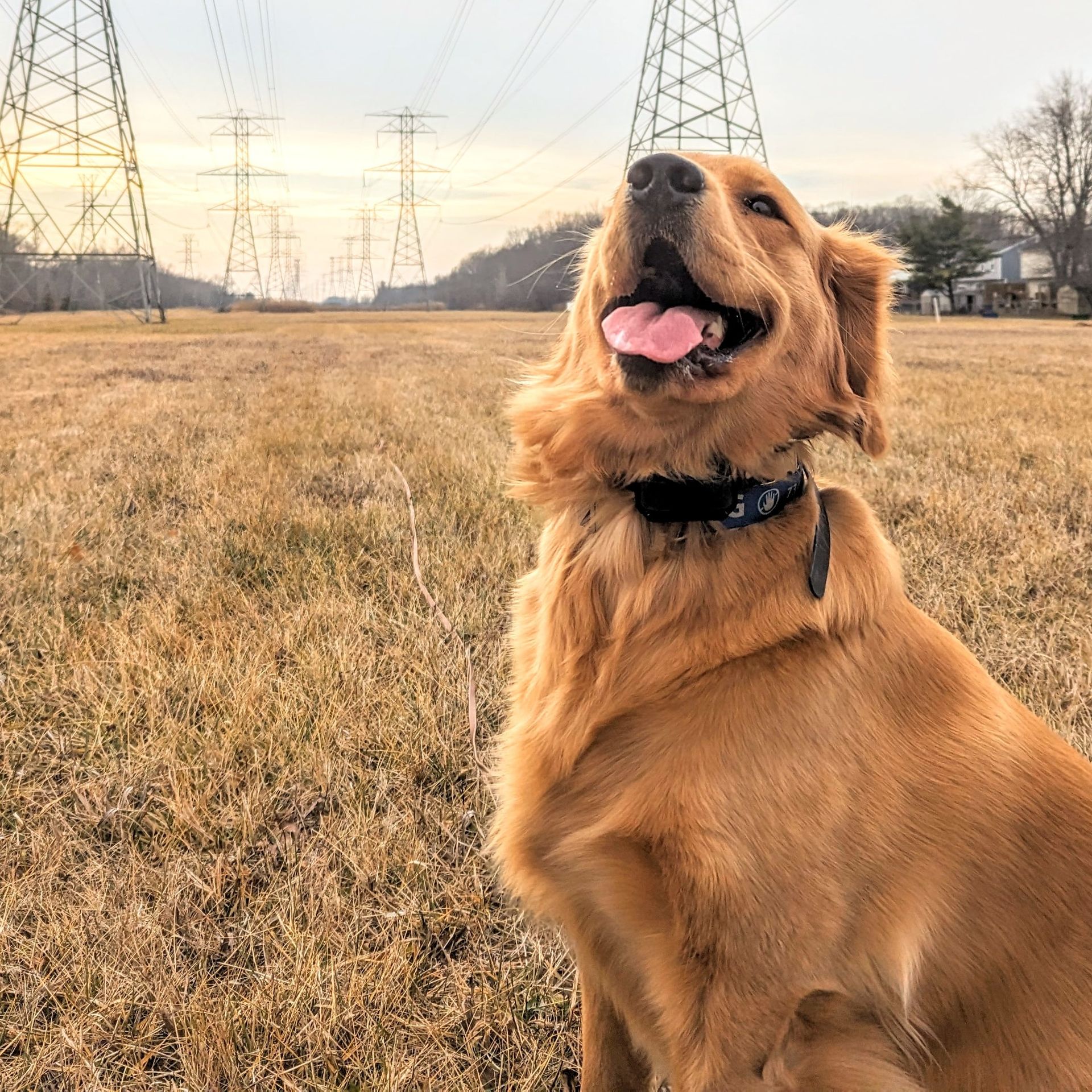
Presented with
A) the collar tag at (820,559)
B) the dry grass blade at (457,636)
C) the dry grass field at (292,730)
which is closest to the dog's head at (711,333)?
the collar tag at (820,559)

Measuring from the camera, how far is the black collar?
153 cm

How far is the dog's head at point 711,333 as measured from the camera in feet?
5.14

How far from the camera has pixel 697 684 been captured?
1.36 meters

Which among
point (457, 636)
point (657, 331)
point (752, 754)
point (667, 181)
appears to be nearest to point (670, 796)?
point (752, 754)

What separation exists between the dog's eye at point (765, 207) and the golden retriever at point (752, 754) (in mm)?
31

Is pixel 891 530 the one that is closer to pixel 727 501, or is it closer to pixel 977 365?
pixel 727 501

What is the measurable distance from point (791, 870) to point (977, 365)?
14.8 meters

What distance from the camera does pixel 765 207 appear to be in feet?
5.90

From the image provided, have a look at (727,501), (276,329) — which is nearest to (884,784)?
(727,501)

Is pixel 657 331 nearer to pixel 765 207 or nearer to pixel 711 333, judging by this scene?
pixel 711 333

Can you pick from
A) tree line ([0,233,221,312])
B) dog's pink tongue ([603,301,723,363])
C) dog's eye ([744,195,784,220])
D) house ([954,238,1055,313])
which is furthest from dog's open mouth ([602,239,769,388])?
house ([954,238,1055,313])

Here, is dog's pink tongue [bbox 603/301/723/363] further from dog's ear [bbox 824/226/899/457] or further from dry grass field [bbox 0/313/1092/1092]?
dry grass field [bbox 0/313/1092/1092]

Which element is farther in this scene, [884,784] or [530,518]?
[530,518]

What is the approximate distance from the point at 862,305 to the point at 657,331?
2.06 ft
